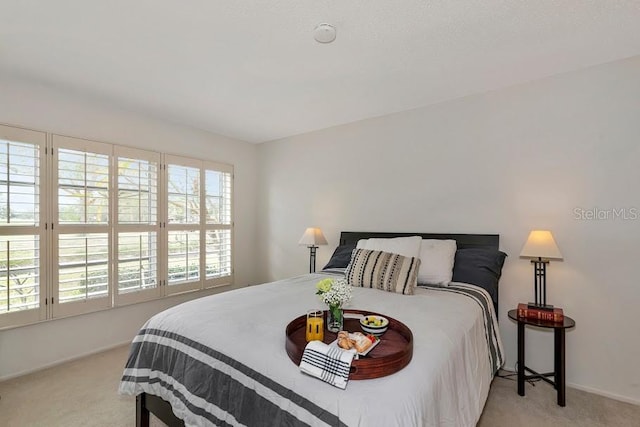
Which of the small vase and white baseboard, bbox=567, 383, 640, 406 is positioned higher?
the small vase

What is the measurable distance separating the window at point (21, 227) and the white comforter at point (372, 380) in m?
1.61

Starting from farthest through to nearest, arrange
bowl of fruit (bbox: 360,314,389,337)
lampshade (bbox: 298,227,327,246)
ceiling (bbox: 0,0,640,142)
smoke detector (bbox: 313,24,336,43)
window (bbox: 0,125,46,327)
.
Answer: lampshade (bbox: 298,227,327,246), window (bbox: 0,125,46,327), smoke detector (bbox: 313,24,336,43), ceiling (bbox: 0,0,640,142), bowl of fruit (bbox: 360,314,389,337)

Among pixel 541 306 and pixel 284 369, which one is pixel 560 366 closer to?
pixel 541 306

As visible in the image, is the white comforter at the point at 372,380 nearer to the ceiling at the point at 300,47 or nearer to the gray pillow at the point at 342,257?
the gray pillow at the point at 342,257

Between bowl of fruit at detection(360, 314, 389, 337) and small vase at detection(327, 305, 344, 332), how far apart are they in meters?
0.12

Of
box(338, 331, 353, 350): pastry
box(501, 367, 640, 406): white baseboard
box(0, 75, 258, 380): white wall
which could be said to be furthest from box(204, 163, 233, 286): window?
box(501, 367, 640, 406): white baseboard

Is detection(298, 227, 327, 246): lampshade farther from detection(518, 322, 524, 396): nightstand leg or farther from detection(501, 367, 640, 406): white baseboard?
detection(501, 367, 640, 406): white baseboard

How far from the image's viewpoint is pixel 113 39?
204 cm

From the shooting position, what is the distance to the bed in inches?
42.1

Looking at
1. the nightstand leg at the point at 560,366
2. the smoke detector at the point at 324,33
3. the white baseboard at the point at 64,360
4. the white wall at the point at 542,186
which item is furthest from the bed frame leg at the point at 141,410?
the nightstand leg at the point at 560,366

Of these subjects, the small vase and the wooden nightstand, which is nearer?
the small vase

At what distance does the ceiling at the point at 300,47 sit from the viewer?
1749 millimetres

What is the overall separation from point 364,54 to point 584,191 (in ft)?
6.73

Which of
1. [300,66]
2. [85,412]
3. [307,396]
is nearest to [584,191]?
[300,66]
